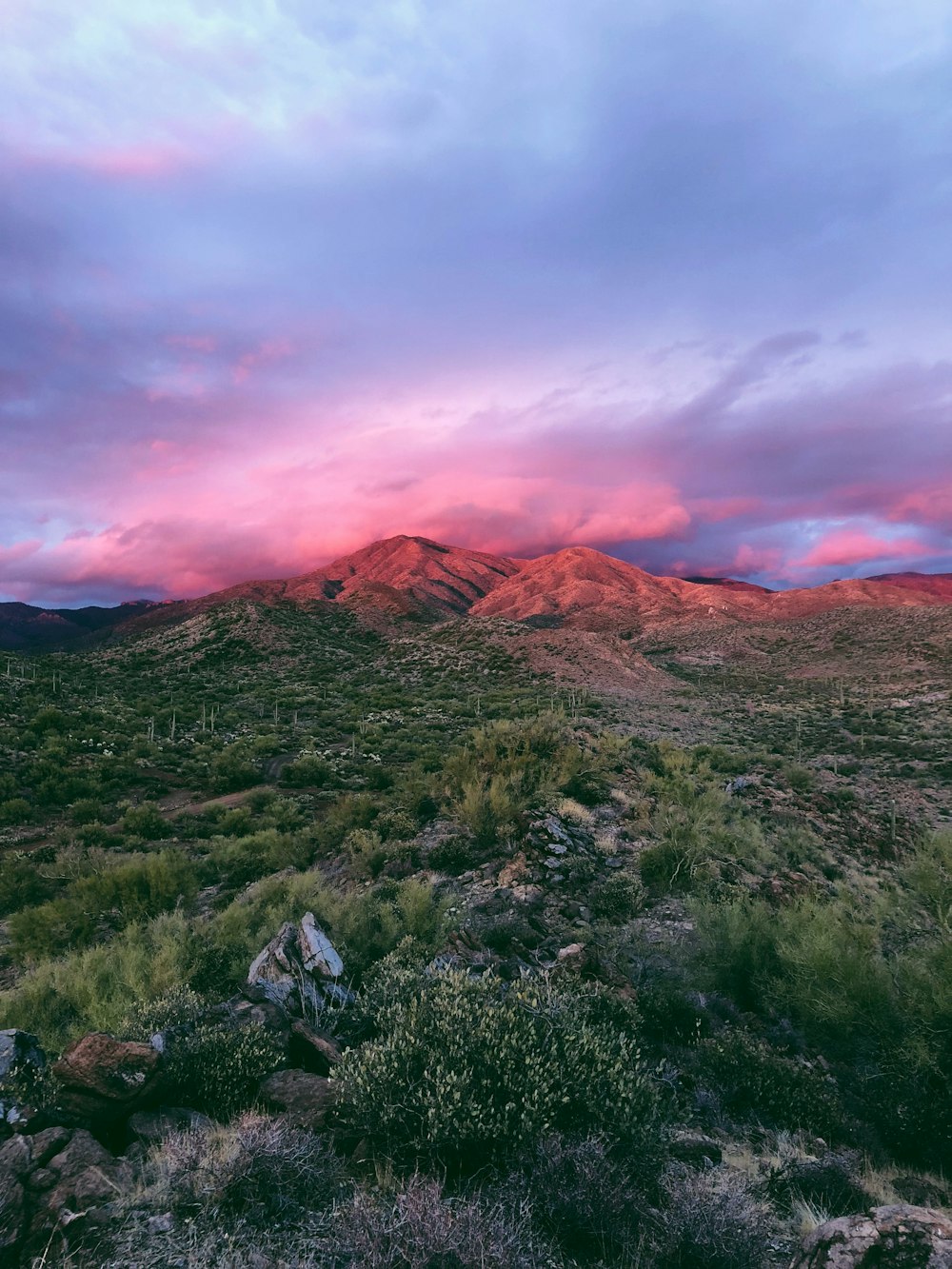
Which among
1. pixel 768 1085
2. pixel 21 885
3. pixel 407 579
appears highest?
pixel 407 579

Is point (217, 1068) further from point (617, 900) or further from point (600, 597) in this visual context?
point (600, 597)

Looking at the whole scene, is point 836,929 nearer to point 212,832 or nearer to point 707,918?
point 707,918

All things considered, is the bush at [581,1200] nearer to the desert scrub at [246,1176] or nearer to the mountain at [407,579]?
the desert scrub at [246,1176]

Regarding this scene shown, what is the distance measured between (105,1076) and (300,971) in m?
2.51

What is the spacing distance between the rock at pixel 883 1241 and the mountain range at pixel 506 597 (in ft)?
333

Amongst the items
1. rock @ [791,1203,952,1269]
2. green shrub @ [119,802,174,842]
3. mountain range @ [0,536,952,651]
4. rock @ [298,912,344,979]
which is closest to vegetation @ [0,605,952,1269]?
green shrub @ [119,802,174,842]

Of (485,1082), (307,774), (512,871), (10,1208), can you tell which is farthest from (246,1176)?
(307,774)

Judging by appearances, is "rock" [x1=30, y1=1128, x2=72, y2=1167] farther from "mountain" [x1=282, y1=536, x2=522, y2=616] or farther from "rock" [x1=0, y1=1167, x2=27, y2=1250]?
"mountain" [x1=282, y1=536, x2=522, y2=616]

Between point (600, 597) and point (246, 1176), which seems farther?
point (600, 597)

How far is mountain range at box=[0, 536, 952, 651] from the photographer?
11582cm

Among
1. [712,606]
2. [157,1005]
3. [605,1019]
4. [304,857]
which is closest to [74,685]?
[304,857]

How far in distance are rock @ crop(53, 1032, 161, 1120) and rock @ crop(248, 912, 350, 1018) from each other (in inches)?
65.4

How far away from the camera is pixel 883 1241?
3172mm

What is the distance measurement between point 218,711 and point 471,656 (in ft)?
96.9
